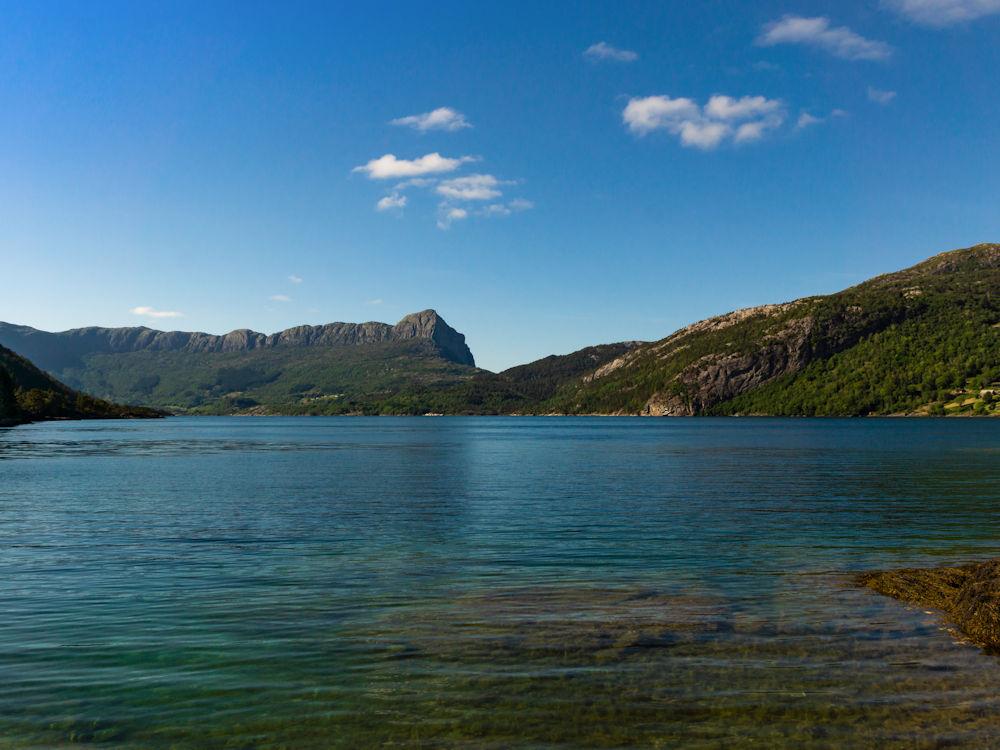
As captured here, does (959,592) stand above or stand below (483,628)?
above

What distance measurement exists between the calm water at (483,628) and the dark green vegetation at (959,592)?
3.84 feet

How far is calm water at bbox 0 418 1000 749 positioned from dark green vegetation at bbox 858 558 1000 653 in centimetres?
117

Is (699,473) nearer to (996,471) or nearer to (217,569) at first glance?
(996,471)

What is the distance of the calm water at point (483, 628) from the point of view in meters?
14.6

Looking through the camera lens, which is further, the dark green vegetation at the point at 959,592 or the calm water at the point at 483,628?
the dark green vegetation at the point at 959,592

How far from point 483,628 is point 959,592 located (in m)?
16.7

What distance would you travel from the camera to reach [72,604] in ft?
82.0

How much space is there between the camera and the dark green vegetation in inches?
803

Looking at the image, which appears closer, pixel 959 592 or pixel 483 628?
pixel 483 628

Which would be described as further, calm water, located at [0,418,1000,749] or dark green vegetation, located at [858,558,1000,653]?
dark green vegetation, located at [858,558,1000,653]

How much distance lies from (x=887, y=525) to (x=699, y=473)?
40.7m

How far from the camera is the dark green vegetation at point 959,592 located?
20391mm

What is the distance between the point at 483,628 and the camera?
70.4ft

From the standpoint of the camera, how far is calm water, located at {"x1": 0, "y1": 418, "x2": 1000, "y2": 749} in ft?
48.0
